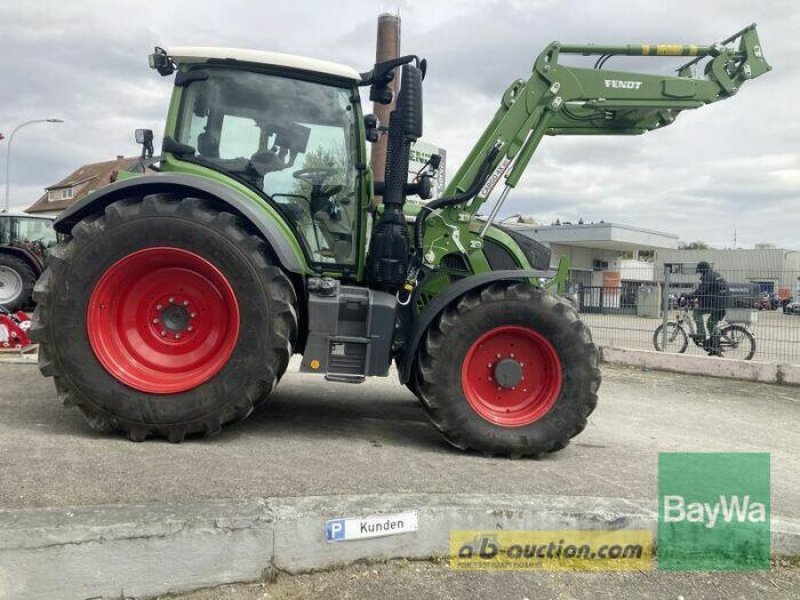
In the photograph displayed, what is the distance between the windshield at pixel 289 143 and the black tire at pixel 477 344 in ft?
3.15

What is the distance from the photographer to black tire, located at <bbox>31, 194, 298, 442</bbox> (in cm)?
392

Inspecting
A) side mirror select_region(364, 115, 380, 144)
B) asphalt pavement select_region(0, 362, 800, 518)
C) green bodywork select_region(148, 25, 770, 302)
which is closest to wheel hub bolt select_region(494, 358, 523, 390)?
asphalt pavement select_region(0, 362, 800, 518)

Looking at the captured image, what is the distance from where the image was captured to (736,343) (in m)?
9.90

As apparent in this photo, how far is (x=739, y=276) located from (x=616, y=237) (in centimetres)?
2015

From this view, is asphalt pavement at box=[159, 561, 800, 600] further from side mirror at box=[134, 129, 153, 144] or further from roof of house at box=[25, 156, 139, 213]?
roof of house at box=[25, 156, 139, 213]

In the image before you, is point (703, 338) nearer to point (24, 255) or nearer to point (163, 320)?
point (163, 320)

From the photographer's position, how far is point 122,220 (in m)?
3.96

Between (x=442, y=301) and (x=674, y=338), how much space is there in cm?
757

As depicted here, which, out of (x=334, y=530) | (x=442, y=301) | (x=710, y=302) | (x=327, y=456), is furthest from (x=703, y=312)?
(x=334, y=530)

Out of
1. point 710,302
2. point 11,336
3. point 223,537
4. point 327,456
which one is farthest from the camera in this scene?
point 710,302

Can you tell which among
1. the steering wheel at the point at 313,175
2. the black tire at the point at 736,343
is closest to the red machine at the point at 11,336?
the steering wheel at the point at 313,175

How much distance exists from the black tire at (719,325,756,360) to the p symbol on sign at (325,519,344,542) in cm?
884

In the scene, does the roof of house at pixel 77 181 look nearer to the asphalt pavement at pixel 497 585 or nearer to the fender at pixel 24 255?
the fender at pixel 24 255

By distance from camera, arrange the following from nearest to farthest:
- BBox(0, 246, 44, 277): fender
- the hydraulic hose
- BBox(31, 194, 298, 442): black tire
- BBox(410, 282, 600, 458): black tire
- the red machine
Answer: BBox(31, 194, 298, 442): black tire
BBox(410, 282, 600, 458): black tire
the hydraulic hose
the red machine
BBox(0, 246, 44, 277): fender
